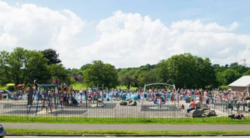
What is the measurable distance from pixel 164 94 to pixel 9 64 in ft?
131

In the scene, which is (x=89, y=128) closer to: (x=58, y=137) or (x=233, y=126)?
(x=58, y=137)

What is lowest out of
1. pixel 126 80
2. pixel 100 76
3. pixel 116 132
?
pixel 116 132

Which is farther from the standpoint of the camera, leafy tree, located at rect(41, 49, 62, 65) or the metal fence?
leafy tree, located at rect(41, 49, 62, 65)

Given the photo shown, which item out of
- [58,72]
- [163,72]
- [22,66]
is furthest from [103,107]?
[163,72]

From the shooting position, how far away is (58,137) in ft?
49.1

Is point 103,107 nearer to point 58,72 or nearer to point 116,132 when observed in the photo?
point 116,132

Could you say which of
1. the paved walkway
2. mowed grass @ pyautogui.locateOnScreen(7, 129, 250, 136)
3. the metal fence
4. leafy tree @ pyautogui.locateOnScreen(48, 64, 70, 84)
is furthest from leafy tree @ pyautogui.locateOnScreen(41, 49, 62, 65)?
mowed grass @ pyautogui.locateOnScreen(7, 129, 250, 136)

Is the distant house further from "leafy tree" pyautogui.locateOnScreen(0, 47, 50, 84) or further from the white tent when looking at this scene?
"leafy tree" pyautogui.locateOnScreen(0, 47, 50, 84)

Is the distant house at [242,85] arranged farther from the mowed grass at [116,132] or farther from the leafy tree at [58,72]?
the mowed grass at [116,132]

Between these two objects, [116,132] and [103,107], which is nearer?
[116,132]

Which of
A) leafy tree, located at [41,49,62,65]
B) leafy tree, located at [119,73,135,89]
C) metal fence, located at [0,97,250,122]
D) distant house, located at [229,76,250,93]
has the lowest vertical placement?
metal fence, located at [0,97,250,122]

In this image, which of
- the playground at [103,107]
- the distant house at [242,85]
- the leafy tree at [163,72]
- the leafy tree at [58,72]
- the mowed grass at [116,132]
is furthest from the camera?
the leafy tree at [163,72]

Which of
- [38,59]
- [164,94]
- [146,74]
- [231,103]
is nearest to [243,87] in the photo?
[164,94]

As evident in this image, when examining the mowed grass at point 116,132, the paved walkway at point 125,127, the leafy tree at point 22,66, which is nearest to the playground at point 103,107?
the paved walkway at point 125,127
